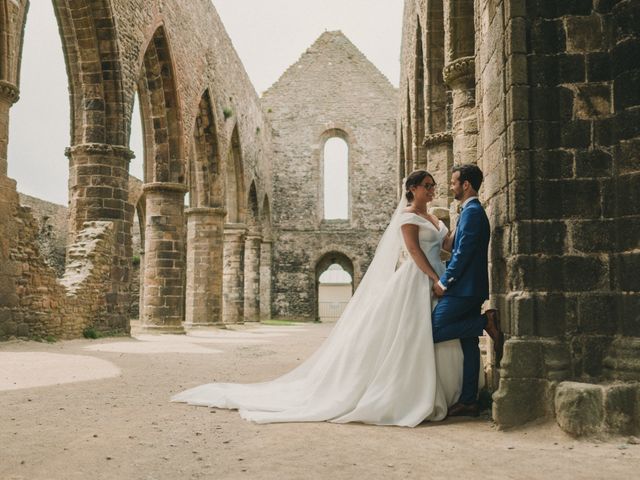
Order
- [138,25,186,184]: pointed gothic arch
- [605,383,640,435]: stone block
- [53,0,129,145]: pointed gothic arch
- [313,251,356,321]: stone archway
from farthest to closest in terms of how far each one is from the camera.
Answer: [313,251,356,321]: stone archway < [138,25,186,184]: pointed gothic arch < [53,0,129,145]: pointed gothic arch < [605,383,640,435]: stone block

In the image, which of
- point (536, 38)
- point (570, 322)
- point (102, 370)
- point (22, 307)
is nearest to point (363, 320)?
point (570, 322)

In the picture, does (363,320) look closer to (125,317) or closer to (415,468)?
(415,468)

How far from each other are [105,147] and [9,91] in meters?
2.11

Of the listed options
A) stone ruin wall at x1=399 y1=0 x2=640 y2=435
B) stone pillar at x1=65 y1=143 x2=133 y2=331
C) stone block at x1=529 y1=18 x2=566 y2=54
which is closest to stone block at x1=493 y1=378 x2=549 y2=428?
stone ruin wall at x1=399 y1=0 x2=640 y2=435

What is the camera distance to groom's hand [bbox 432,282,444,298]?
408 cm

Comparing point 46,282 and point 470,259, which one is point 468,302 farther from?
point 46,282

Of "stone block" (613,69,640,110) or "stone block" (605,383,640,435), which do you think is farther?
"stone block" (613,69,640,110)

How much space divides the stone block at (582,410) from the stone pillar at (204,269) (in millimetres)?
13491

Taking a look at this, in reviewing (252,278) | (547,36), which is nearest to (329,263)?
(252,278)

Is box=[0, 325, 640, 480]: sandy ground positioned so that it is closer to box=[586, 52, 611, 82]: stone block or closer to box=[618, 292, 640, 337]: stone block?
box=[618, 292, 640, 337]: stone block

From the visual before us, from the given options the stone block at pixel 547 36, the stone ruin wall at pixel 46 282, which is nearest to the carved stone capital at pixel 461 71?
the stone block at pixel 547 36

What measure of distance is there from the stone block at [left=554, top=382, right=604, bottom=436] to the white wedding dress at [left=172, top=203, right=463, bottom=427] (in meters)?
0.77

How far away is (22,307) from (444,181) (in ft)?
20.6

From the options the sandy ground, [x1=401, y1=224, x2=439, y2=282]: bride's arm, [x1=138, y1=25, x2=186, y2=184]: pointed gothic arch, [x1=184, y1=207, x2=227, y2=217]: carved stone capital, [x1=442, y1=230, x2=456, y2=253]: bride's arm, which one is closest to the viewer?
the sandy ground
